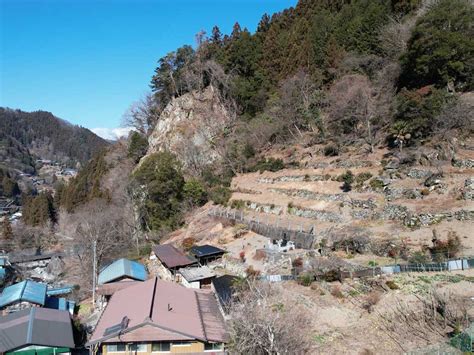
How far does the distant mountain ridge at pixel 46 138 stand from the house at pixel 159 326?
155m

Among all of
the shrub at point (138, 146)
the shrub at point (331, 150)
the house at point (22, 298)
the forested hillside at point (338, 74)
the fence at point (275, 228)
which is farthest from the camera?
the shrub at point (138, 146)

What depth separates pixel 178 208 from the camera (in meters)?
39.8

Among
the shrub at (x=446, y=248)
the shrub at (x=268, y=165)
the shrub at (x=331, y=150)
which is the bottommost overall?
the shrub at (x=446, y=248)

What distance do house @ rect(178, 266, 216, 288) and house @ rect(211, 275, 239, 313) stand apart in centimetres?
61

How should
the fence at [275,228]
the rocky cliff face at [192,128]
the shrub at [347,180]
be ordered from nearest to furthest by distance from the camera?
1. the fence at [275,228]
2. the shrub at [347,180]
3. the rocky cliff face at [192,128]

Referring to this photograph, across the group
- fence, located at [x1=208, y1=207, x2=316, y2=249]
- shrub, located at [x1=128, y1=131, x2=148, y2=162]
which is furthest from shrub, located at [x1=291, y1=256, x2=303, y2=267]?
shrub, located at [x1=128, y1=131, x2=148, y2=162]

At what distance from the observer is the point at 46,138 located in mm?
185625

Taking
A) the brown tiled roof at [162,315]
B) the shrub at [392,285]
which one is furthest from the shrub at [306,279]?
the brown tiled roof at [162,315]

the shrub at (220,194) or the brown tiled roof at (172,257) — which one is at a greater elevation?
the shrub at (220,194)

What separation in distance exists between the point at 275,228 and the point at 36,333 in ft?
53.1

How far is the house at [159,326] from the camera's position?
592 inches

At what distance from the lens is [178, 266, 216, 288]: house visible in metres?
23.3

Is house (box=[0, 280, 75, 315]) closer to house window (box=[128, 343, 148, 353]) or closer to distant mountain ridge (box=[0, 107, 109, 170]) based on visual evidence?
house window (box=[128, 343, 148, 353])

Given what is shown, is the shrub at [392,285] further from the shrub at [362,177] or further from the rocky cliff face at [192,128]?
the rocky cliff face at [192,128]
